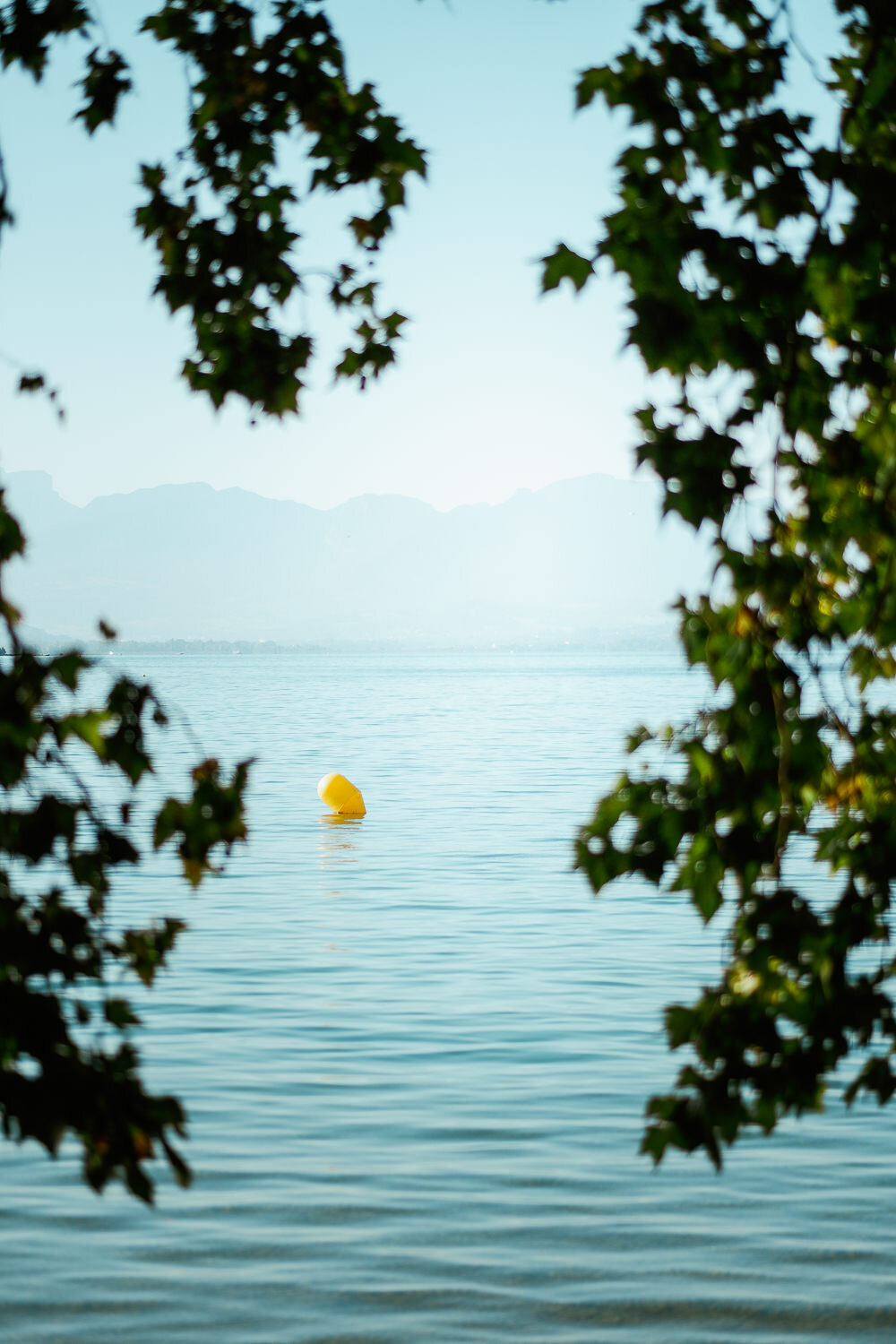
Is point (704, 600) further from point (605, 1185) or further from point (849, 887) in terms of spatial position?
point (605, 1185)

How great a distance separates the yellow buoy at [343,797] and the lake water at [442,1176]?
10765 millimetres

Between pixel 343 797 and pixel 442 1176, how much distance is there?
809 inches

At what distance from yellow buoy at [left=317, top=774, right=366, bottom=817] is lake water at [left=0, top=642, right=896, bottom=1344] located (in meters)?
10.8

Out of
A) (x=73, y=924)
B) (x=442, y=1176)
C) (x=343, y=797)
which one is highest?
(x=343, y=797)

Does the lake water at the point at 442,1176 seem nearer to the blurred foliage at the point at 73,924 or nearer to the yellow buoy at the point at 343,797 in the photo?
the blurred foliage at the point at 73,924

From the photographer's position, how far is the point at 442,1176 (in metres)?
8.77

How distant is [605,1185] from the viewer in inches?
341

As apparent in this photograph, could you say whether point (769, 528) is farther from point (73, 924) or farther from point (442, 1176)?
point (442, 1176)

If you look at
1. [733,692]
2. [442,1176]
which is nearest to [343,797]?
[442,1176]

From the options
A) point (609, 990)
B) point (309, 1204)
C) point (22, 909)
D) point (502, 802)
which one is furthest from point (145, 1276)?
point (502, 802)

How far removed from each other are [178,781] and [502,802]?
7.93 meters

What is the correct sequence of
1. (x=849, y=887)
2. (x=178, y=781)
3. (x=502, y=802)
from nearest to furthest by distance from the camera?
(x=849, y=887)
(x=502, y=802)
(x=178, y=781)

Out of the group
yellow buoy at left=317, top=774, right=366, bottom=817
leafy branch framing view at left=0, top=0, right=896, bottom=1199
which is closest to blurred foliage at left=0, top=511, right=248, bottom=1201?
leafy branch framing view at left=0, top=0, right=896, bottom=1199

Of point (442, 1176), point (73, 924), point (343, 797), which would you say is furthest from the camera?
point (343, 797)
